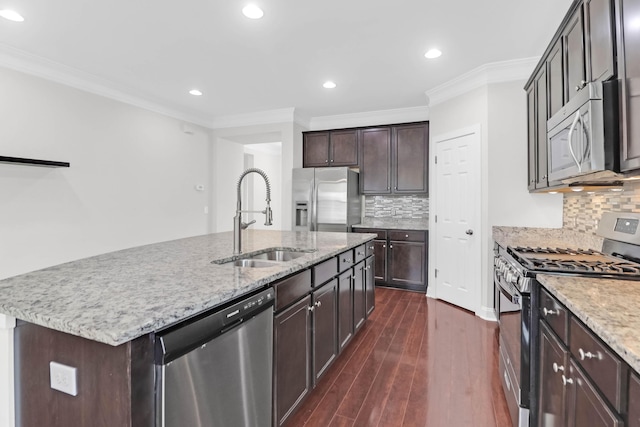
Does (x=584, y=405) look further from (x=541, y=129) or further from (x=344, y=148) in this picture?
(x=344, y=148)

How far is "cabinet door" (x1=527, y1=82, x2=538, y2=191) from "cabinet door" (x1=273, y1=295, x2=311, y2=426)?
240 centimetres

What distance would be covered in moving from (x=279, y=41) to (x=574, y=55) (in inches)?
85.8

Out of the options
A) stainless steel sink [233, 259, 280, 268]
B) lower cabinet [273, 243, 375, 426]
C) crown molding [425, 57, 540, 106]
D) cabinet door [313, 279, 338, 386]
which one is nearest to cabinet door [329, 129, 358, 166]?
crown molding [425, 57, 540, 106]

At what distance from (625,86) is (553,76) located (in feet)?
3.54

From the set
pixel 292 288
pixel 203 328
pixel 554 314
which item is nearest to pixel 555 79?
pixel 554 314

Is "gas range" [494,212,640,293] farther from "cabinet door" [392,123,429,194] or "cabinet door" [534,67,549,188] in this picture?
"cabinet door" [392,123,429,194]

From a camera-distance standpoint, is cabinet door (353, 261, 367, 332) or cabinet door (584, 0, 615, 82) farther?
cabinet door (353, 261, 367, 332)

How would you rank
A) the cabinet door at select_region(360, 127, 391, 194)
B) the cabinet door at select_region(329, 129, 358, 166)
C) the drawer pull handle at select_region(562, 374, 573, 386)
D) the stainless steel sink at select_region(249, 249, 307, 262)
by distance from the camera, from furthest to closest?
1. the cabinet door at select_region(329, 129, 358, 166)
2. the cabinet door at select_region(360, 127, 391, 194)
3. the stainless steel sink at select_region(249, 249, 307, 262)
4. the drawer pull handle at select_region(562, 374, 573, 386)

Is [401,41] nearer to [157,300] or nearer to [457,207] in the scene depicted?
[457,207]

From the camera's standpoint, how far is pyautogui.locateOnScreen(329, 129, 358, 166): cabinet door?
5043mm

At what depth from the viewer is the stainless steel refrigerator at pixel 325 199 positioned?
4.67 m

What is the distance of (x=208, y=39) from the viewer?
2.79 metres

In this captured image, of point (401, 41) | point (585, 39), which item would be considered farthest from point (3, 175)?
point (585, 39)

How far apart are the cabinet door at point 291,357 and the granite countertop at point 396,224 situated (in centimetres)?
298
